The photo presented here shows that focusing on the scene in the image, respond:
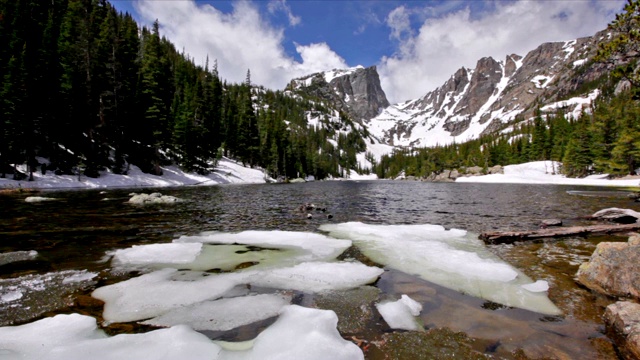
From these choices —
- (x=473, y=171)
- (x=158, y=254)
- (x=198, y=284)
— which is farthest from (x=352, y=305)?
(x=473, y=171)

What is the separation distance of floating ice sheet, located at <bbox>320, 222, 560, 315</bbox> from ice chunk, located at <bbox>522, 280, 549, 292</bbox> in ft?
0.50

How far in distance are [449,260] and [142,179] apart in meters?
50.5

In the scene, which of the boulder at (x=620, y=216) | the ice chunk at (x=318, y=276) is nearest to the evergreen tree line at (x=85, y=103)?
the ice chunk at (x=318, y=276)

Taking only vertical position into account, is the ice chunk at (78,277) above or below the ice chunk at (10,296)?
above

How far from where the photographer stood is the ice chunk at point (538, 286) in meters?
7.07

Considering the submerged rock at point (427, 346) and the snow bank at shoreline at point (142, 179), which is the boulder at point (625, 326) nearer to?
the submerged rock at point (427, 346)

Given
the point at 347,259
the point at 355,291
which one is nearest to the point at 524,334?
the point at 355,291

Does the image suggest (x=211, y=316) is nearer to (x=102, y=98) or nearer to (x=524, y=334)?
(x=524, y=334)

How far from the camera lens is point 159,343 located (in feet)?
14.2

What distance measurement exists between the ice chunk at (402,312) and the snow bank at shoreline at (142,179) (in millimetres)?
44460

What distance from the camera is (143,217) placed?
17.6 metres

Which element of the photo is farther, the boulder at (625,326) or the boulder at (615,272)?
the boulder at (615,272)

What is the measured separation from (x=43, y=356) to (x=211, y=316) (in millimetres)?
2328

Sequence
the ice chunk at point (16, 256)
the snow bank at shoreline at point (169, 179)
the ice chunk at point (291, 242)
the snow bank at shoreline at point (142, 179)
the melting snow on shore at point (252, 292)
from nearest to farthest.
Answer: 1. the melting snow on shore at point (252, 292)
2. the ice chunk at point (16, 256)
3. the ice chunk at point (291, 242)
4. the snow bank at shoreline at point (142, 179)
5. the snow bank at shoreline at point (169, 179)
